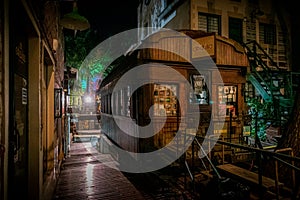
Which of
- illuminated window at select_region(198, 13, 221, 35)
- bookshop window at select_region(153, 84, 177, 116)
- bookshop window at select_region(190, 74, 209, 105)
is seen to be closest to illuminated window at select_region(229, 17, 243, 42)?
illuminated window at select_region(198, 13, 221, 35)

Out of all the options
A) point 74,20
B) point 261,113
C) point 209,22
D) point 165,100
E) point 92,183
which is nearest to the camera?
point 74,20

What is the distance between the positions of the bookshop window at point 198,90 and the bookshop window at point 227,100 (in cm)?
77

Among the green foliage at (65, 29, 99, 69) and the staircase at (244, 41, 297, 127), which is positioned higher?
the green foliage at (65, 29, 99, 69)

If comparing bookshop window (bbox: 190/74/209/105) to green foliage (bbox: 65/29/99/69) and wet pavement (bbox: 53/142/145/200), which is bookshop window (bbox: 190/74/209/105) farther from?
green foliage (bbox: 65/29/99/69)

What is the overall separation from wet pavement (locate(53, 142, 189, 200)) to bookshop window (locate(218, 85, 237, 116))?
504cm

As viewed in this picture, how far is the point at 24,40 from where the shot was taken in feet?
13.5

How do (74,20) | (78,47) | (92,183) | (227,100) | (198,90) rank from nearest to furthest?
(74,20), (92,183), (198,90), (227,100), (78,47)

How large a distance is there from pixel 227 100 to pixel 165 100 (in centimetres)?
347

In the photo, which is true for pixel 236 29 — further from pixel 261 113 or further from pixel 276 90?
pixel 261 113

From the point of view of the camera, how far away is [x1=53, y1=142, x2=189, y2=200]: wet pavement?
6234 millimetres

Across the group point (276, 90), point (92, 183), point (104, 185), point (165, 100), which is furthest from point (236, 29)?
point (92, 183)

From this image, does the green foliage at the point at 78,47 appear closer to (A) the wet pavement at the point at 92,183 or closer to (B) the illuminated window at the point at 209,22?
(B) the illuminated window at the point at 209,22

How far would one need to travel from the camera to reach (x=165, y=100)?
32.3ft

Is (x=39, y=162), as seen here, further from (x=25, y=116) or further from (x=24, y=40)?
(x=24, y=40)
